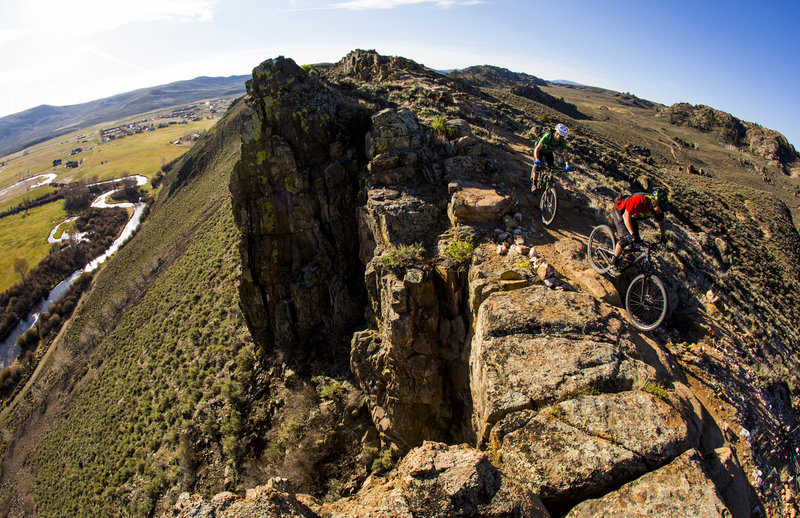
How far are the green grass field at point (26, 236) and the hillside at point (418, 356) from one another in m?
92.6

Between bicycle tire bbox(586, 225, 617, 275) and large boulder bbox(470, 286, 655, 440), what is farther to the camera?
bicycle tire bbox(586, 225, 617, 275)

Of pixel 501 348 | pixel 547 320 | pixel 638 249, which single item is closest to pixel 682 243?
pixel 638 249

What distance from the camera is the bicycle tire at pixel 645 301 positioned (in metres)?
8.92

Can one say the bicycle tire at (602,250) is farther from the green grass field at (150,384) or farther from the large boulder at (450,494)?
the green grass field at (150,384)

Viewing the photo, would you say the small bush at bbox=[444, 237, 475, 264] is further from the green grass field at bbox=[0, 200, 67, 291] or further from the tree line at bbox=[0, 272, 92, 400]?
the green grass field at bbox=[0, 200, 67, 291]

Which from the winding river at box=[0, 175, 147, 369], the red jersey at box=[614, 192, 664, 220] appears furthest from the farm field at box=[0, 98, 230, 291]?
the red jersey at box=[614, 192, 664, 220]

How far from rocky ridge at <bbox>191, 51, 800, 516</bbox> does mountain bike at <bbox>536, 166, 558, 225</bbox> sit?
0.81 meters

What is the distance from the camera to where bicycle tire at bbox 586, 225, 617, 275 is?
34.4 feet

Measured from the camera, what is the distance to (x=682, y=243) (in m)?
17.1

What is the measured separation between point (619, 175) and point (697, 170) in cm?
3464

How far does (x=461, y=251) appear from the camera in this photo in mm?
11703

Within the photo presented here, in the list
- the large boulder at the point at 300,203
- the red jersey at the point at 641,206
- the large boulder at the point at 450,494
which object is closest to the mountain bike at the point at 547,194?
the red jersey at the point at 641,206

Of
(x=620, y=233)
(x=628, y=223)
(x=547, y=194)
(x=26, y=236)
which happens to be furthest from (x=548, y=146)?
(x=26, y=236)

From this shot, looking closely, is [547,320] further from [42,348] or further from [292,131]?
[42,348]
